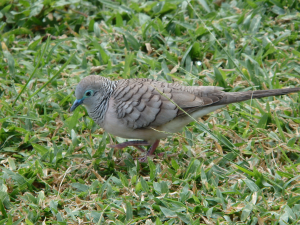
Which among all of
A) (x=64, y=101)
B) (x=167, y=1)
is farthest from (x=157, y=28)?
(x=64, y=101)

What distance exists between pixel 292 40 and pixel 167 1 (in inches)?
88.4

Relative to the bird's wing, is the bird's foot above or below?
below

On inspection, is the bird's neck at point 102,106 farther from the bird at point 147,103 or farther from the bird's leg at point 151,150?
the bird's leg at point 151,150

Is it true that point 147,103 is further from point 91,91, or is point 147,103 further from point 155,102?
point 91,91

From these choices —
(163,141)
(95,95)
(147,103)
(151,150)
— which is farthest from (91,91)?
(163,141)

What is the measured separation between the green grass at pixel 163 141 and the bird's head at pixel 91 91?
1.47ft

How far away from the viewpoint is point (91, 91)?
4859 mm

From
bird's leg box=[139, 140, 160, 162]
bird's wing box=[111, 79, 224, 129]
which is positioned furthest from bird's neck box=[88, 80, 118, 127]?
bird's leg box=[139, 140, 160, 162]

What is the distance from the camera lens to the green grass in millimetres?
4105

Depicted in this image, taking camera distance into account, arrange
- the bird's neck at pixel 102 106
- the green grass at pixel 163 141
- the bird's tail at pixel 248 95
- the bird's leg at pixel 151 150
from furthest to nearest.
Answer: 1. the bird's leg at pixel 151 150
2. the bird's neck at pixel 102 106
3. the bird's tail at pixel 248 95
4. the green grass at pixel 163 141

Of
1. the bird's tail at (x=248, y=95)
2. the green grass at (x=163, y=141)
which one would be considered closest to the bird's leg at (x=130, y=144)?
the green grass at (x=163, y=141)

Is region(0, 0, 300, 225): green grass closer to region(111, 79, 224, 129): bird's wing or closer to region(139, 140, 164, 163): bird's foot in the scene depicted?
region(139, 140, 164, 163): bird's foot

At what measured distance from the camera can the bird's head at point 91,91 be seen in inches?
191

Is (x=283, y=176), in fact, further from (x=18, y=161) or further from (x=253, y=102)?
(x=18, y=161)
